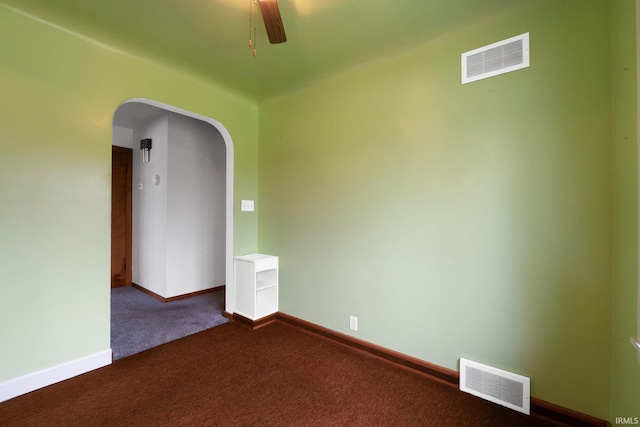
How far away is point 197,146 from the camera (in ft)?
12.7

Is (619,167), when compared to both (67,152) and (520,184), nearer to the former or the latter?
(520,184)

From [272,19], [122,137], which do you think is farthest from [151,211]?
[272,19]

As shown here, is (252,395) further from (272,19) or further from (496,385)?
(272,19)

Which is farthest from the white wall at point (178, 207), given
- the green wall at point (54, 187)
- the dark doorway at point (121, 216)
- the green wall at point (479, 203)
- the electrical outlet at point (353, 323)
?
the electrical outlet at point (353, 323)

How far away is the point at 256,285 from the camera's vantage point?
2834 mm

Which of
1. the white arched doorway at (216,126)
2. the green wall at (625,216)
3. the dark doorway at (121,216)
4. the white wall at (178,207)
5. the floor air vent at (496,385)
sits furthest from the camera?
the dark doorway at (121,216)

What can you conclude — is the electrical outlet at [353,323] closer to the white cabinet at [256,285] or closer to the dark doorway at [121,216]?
the white cabinet at [256,285]

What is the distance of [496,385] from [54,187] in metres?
3.32

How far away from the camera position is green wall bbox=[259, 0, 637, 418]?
4.77 feet

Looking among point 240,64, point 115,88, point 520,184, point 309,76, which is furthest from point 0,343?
point 520,184

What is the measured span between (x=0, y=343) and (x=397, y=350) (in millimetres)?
2756

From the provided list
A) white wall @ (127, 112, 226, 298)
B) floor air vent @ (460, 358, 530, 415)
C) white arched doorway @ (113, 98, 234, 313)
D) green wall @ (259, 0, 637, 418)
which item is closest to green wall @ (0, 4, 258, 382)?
white arched doorway @ (113, 98, 234, 313)

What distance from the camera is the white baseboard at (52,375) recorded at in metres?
1.70

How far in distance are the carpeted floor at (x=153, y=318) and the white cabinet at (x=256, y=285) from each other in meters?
0.40
